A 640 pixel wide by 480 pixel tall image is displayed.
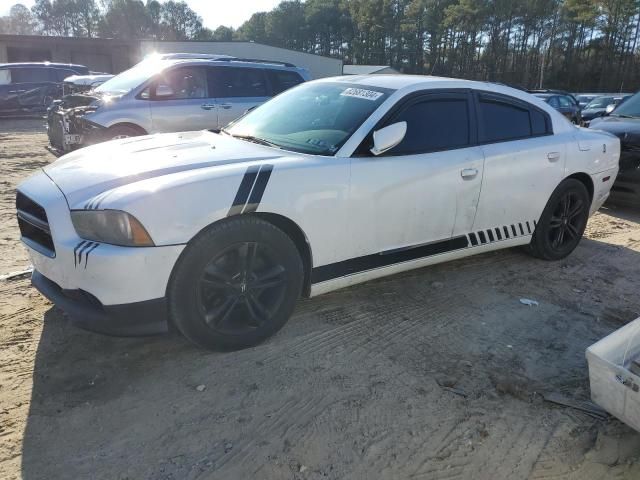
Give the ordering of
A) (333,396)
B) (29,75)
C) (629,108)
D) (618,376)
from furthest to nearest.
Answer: (29,75), (629,108), (333,396), (618,376)

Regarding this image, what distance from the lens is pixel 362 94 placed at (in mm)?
3932

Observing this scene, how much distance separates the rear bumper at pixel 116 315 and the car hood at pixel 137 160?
52 cm

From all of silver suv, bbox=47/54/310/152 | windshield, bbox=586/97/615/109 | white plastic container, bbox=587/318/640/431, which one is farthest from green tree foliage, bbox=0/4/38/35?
white plastic container, bbox=587/318/640/431

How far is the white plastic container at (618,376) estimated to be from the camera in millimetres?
2301

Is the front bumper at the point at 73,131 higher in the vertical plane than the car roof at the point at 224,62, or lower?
lower

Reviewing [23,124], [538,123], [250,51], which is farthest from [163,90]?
[250,51]

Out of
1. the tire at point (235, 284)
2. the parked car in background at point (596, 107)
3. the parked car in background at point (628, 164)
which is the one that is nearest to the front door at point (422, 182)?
the tire at point (235, 284)

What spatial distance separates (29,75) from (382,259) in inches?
649

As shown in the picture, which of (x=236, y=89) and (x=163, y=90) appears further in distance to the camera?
(x=236, y=89)

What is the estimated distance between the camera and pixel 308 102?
4.16 metres

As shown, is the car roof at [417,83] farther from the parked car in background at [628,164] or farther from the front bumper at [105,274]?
the parked car in background at [628,164]

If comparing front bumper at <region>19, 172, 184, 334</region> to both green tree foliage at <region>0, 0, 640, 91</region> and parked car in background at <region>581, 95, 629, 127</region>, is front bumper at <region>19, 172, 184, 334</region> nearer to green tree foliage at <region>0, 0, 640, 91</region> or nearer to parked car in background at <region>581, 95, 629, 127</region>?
parked car in background at <region>581, 95, 629, 127</region>

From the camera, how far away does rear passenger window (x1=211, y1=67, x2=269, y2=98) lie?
8.90 metres

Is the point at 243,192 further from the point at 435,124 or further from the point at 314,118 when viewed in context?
the point at 435,124
